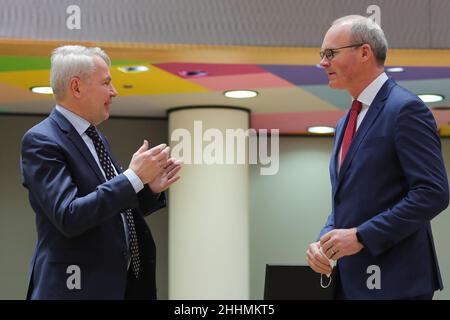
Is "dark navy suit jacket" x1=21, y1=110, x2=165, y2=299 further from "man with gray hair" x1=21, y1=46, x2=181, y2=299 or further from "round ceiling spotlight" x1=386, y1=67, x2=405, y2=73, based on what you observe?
"round ceiling spotlight" x1=386, y1=67, x2=405, y2=73

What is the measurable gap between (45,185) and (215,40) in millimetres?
1980

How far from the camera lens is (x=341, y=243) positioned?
2.32m

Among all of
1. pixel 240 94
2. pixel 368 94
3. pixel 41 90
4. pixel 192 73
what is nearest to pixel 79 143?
pixel 368 94

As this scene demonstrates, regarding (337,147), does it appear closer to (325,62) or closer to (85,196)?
(325,62)

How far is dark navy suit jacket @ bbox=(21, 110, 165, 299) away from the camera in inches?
95.2

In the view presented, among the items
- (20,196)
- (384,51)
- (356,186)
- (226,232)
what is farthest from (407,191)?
(20,196)

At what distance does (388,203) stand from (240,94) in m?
4.77

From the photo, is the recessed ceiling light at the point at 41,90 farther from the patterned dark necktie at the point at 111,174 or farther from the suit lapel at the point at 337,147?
the suit lapel at the point at 337,147

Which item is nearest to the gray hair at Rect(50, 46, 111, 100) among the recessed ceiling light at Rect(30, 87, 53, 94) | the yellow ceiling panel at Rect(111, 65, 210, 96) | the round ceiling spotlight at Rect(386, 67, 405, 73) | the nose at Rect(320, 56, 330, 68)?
the nose at Rect(320, 56, 330, 68)

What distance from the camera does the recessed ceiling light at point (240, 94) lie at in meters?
6.96

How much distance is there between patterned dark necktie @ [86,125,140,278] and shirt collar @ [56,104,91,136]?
3 centimetres

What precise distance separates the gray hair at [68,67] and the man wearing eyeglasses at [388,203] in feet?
2.93

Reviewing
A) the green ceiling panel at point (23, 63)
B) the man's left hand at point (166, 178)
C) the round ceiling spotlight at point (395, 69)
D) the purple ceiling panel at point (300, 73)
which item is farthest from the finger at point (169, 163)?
the round ceiling spotlight at point (395, 69)

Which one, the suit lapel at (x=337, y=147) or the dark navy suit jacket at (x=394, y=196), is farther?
the suit lapel at (x=337, y=147)
